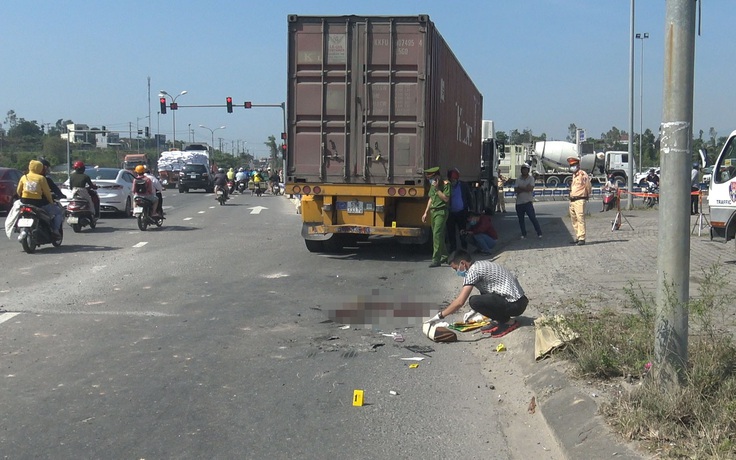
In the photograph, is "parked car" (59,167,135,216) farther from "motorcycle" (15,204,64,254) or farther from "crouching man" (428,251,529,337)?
"crouching man" (428,251,529,337)

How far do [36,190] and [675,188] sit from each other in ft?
41.5

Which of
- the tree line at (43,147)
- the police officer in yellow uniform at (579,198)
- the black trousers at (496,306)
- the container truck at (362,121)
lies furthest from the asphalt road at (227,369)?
the tree line at (43,147)

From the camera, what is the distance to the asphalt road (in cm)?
518

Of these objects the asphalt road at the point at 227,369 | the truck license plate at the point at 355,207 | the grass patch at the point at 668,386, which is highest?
the truck license plate at the point at 355,207

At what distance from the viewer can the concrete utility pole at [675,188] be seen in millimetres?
4863

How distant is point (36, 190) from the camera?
14.7 meters

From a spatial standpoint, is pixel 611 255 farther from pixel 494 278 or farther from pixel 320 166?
pixel 494 278

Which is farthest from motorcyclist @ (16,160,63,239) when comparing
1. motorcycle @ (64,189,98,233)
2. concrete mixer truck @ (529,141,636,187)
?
concrete mixer truck @ (529,141,636,187)

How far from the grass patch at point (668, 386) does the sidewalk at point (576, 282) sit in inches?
5.6

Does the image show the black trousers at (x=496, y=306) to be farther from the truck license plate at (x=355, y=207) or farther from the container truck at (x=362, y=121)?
the truck license plate at (x=355, y=207)

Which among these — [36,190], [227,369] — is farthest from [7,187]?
[227,369]

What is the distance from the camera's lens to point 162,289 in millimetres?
10938

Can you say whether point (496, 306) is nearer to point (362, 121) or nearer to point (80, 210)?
point (362, 121)

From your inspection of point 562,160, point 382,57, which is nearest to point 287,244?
point 382,57
